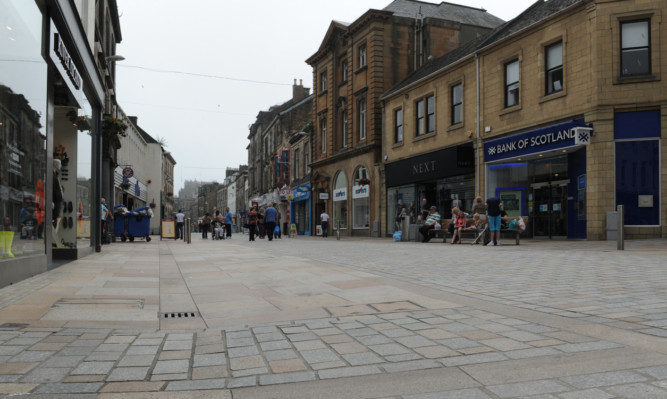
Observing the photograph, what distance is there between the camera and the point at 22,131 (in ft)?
22.5

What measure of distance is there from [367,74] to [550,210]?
14818mm

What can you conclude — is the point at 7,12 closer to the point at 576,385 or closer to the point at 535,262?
the point at 576,385

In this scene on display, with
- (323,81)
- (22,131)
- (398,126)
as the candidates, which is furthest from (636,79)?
(323,81)

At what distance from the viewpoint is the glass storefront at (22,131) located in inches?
245

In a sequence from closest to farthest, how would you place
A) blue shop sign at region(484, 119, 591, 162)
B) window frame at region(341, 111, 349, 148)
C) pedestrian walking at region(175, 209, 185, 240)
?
blue shop sign at region(484, 119, 591, 162) < pedestrian walking at region(175, 209, 185, 240) < window frame at region(341, 111, 349, 148)

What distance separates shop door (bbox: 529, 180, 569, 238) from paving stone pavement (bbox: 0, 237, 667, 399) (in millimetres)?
12835

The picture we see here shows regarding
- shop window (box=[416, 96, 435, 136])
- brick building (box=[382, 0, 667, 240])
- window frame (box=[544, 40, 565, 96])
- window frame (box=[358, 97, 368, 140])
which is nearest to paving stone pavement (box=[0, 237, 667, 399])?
brick building (box=[382, 0, 667, 240])

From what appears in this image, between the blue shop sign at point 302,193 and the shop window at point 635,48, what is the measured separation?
2556 cm

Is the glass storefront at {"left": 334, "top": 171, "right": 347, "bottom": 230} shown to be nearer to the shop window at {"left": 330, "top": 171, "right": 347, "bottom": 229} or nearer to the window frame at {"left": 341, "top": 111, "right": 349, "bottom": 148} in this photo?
the shop window at {"left": 330, "top": 171, "right": 347, "bottom": 229}

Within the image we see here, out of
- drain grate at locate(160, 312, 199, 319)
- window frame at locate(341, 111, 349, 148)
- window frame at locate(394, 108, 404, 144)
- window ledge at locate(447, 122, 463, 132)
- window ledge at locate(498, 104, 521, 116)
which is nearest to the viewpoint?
drain grate at locate(160, 312, 199, 319)

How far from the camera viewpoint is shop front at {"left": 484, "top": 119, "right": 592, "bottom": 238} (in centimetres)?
1683

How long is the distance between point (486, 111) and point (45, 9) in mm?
16798

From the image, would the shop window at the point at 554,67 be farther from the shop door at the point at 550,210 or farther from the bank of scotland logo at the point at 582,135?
the shop door at the point at 550,210

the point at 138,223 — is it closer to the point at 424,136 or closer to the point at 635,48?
the point at 424,136
